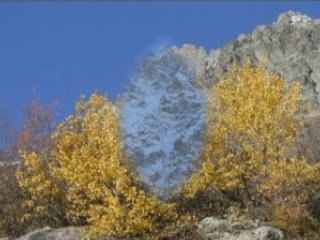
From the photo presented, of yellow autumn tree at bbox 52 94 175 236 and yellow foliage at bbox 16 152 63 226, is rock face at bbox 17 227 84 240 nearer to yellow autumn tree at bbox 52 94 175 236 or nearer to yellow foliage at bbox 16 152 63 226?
yellow autumn tree at bbox 52 94 175 236

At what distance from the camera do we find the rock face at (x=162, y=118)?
22469 millimetres

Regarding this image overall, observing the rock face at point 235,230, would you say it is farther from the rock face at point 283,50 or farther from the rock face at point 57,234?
the rock face at point 283,50

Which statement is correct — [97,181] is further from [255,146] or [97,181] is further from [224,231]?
[255,146]

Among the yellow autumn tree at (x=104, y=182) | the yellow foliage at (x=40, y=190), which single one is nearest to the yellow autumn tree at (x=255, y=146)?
the yellow autumn tree at (x=104, y=182)

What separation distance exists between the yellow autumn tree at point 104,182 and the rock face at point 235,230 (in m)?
1.20

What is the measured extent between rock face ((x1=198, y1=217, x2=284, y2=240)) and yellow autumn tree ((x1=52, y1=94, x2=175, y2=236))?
120 centimetres

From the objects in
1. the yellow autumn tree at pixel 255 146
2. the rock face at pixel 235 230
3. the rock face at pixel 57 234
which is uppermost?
the yellow autumn tree at pixel 255 146

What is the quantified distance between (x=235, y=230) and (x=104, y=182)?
4.33 metres

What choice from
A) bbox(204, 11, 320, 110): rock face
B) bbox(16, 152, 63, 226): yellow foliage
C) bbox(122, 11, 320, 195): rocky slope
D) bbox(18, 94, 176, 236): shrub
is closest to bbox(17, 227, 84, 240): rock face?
bbox(18, 94, 176, 236): shrub

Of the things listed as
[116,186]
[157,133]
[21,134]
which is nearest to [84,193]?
[116,186]

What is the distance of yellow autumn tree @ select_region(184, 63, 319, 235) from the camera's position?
80.4ft

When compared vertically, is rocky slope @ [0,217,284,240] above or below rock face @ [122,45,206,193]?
below

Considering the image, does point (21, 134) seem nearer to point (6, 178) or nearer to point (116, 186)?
point (6, 178)

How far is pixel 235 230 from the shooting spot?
2370 centimetres
